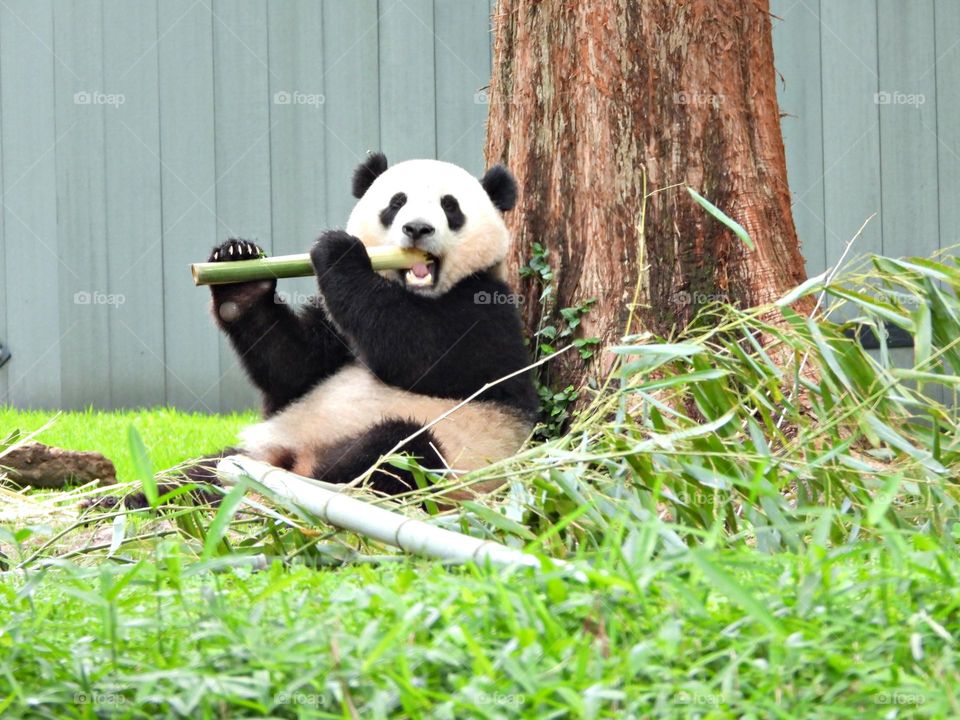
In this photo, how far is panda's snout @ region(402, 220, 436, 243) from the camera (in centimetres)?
359

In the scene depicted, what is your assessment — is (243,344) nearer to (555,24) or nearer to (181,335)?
(555,24)

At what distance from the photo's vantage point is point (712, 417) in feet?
8.81

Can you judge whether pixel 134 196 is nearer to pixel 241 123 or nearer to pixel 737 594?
pixel 241 123

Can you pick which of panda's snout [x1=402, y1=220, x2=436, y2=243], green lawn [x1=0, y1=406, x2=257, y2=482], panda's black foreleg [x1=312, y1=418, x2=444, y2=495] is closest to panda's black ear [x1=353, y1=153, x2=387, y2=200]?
panda's snout [x1=402, y1=220, x2=436, y2=243]

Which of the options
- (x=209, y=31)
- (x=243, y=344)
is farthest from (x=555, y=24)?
(x=209, y=31)

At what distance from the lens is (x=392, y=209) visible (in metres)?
3.79

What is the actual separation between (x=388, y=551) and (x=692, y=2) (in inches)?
87.4
